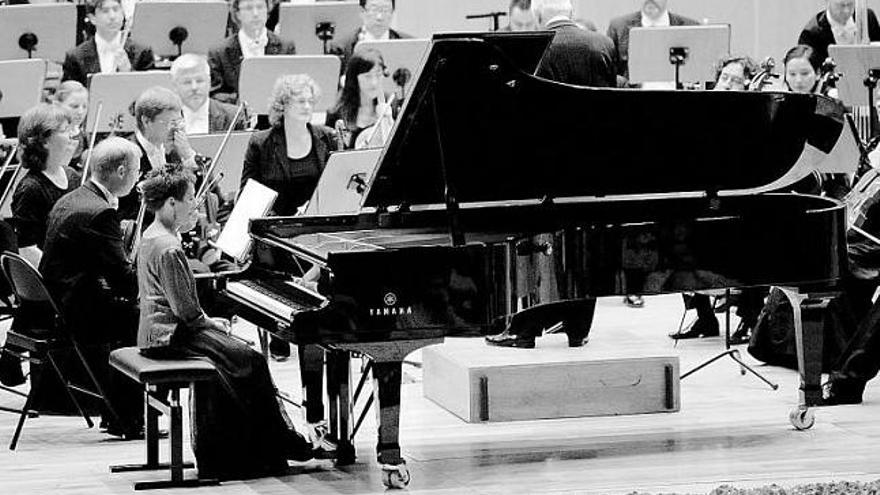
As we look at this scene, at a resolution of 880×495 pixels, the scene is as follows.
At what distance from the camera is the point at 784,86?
8531mm

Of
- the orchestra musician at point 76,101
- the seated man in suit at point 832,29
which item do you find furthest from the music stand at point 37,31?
the seated man in suit at point 832,29

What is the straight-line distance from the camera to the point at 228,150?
737 cm

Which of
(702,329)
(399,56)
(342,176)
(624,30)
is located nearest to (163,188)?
(342,176)

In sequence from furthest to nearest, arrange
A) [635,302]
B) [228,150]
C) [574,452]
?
[635,302], [228,150], [574,452]

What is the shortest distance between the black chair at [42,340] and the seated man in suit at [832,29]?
564 cm

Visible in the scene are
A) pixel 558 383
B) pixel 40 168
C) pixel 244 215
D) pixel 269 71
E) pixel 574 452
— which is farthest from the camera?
pixel 269 71

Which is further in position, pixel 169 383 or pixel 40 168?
pixel 40 168

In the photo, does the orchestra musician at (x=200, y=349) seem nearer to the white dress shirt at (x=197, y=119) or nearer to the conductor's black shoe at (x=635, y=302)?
the white dress shirt at (x=197, y=119)

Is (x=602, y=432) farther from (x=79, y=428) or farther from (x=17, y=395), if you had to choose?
(x=17, y=395)

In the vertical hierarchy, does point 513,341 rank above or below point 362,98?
below

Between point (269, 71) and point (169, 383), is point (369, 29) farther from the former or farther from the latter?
point (169, 383)

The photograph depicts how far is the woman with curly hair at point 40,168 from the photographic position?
6.25m

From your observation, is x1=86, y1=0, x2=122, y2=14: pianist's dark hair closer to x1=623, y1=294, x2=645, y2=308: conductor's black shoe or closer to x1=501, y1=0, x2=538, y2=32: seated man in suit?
x1=501, y1=0, x2=538, y2=32: seated man in suit

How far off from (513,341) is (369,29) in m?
3.26
